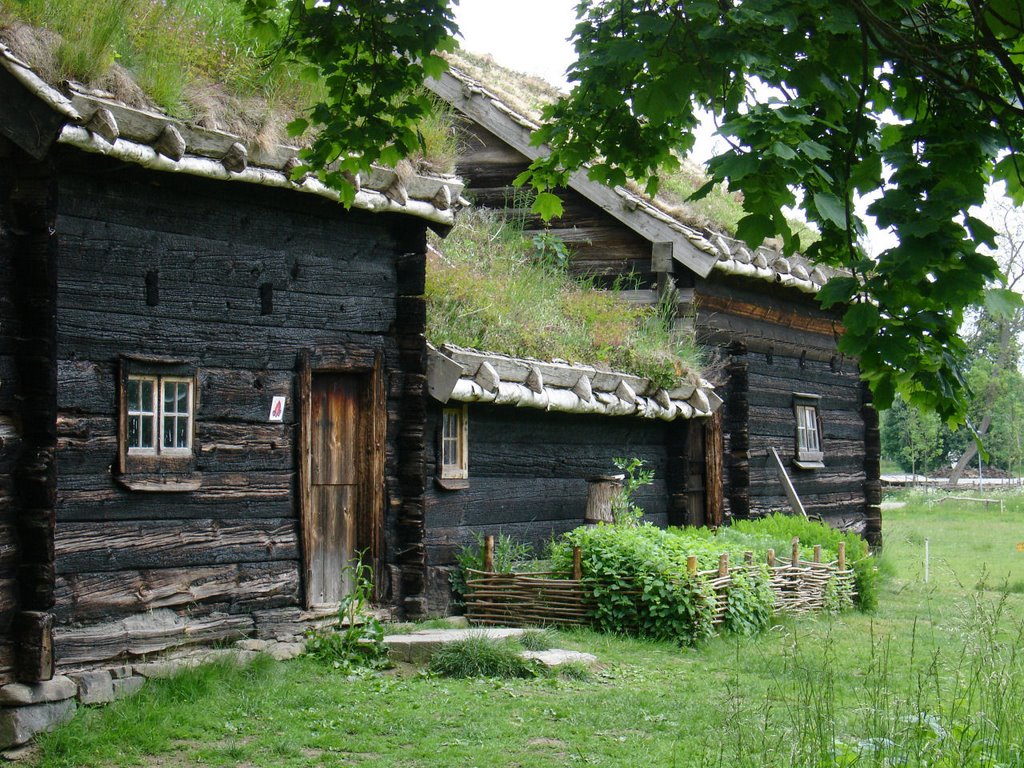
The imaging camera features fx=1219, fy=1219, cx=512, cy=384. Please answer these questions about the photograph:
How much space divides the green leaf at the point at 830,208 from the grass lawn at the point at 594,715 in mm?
2092

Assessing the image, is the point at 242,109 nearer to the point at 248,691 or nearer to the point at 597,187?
the point at 248,691

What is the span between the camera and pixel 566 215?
16.3 metres

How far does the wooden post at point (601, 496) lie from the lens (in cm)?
1314

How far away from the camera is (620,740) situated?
24.8 ft

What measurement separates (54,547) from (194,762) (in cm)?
180

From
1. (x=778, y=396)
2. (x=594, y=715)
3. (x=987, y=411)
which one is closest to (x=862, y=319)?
(x=594, y=715)

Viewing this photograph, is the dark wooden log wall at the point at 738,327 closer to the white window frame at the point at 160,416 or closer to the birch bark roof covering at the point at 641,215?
the birch bark roof covering at the point at 641,215

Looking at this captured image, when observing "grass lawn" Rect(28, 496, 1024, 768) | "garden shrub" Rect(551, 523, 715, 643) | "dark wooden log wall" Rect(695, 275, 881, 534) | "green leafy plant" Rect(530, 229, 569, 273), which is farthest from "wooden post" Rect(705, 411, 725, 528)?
"grass lawn" Rect(28, 496, 1024, 768)

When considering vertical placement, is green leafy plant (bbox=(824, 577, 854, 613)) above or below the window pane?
below

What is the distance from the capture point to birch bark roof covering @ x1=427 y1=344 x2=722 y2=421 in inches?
435

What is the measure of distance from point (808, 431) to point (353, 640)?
10.9 m

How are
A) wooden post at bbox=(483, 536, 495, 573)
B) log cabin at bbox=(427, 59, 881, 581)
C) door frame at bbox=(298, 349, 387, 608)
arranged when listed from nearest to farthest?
1. door frame at bbox=(298, 349, 387, 608)
2. wooden post at bbox=(483, 536, 495, 573)
3. log cabin at bbox=(427, 59, 881, 581)

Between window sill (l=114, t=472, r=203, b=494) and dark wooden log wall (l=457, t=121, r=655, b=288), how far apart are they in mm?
7904

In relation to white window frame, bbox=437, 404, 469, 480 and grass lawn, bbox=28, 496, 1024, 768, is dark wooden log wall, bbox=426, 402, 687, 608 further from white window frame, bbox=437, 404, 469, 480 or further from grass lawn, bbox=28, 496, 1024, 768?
grass lawn, bbox=28, 496, 1024, 768
